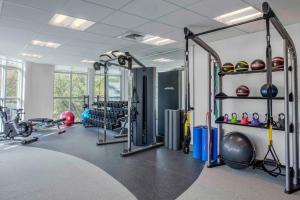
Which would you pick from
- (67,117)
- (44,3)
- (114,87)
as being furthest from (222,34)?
(114,87)

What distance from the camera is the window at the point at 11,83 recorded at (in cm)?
768

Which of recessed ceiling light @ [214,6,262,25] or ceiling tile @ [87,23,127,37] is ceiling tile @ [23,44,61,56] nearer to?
ceiling tile @ [87,23,127,37]

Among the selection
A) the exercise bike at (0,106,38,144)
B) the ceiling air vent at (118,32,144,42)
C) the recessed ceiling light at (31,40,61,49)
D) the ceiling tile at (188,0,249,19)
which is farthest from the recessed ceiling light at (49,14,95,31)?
the exercise bike at (0,106,38,144)

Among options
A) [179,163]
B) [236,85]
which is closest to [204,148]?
[179,163]

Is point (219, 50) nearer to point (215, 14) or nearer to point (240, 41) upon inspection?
point (240, 41)

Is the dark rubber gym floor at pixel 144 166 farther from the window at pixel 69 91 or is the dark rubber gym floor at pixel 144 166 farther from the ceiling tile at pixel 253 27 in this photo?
the window at pixel 69 91

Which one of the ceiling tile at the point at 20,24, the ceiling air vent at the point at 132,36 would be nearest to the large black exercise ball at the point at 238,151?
the ceiling air vent at the point at 132,36

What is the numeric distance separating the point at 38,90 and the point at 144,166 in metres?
6.91

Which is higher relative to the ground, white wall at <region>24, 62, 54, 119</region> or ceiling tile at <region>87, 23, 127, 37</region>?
ceiling tile at <region>87, 23, 127, 37</region>

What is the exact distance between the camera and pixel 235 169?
3.84m

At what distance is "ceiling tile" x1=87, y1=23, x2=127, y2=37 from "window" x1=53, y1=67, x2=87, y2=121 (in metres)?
6.13

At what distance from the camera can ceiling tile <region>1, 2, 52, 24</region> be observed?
3139mm

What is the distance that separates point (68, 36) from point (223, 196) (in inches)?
172

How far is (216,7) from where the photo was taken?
306cm
